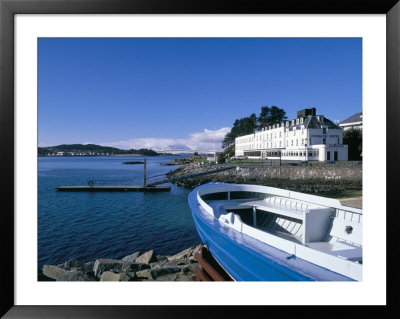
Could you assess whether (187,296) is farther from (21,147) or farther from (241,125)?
(241,125)

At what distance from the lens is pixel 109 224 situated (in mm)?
7762

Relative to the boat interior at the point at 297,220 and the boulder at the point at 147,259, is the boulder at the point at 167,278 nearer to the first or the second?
the boulder at the point at 147,259

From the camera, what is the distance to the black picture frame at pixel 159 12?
1679 mm

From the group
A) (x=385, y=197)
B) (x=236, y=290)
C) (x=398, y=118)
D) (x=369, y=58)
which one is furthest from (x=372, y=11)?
(x=236, y=290)

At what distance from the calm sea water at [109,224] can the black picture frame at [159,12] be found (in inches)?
110

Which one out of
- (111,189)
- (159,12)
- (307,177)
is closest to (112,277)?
(159,12)

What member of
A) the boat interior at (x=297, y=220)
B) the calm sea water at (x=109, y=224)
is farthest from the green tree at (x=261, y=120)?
the boat interior at (x=297, y=220)

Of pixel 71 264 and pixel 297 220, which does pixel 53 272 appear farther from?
pixel 297 220

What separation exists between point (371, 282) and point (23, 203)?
2600 millimetres

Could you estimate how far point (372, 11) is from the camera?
5.74 feet

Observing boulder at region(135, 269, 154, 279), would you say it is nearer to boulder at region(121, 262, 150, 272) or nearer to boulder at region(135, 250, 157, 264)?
boulder at region(121, 262, 150, 272)

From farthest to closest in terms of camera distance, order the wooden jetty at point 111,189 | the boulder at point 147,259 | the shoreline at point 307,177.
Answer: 1. the wooden jetty at point 111,189
2. the shoreline at point 307,177
3. the boulder at point 147,259

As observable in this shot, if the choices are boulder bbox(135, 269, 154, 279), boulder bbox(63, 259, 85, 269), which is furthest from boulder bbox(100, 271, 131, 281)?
boulder bbox(63, 259, 85, 269)

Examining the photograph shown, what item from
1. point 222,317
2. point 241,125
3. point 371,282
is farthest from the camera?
point 241,125
